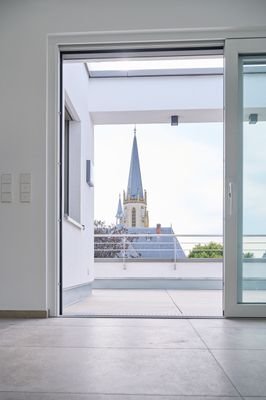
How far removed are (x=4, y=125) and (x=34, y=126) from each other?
0.23m

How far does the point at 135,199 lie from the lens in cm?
1021

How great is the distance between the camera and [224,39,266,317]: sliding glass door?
10.1 feet

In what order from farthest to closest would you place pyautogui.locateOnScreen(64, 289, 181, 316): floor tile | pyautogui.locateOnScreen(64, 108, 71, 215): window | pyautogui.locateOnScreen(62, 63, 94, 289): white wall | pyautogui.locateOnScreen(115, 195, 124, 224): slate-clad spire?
pyautogui.locateOnScreen(115, 195, 124, 224): slate-clad spire → pyautogui.locateOnScreen(64, 108, 71, 215): window → pyautogui.locateOnScreen(62, 63, 94, 289): white wall → pyautogui.locateOnScreen(64, 289, 181, 316): floor tile

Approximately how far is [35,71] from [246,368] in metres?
2.48

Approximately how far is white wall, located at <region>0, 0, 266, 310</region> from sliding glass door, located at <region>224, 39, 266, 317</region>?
0.83ft

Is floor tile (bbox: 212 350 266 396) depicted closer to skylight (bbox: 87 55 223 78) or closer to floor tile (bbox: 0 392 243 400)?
floor tile (bbox: 0 392 243 400)

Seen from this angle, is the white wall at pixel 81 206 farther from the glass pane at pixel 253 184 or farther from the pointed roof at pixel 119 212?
the pointed roof at pixel 119 212

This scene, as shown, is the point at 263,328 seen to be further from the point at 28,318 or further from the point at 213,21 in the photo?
the point at 213,21

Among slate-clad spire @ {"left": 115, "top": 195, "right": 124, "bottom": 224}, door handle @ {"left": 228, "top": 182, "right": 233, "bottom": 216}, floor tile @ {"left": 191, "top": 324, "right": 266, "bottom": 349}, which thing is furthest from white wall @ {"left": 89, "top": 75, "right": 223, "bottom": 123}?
slate-clad spire @ {"left": 115, "top": 195, "right": 124, "bottom": 224}

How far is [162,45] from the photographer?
320 centimetres

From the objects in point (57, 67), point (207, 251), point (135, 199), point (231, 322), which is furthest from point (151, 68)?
point (135, 199)

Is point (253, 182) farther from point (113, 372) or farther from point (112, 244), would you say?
point (112, 244)

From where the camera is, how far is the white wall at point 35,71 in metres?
3.07

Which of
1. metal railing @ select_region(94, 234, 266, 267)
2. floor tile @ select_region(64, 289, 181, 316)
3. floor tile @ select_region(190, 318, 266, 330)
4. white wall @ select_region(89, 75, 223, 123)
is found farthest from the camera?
metal railing @ select_region(94, 234, 266, 267)
